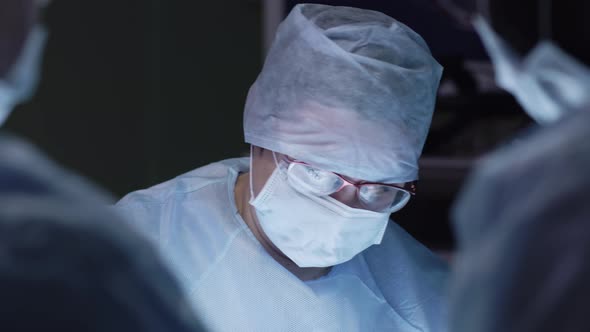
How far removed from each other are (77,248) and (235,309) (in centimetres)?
93

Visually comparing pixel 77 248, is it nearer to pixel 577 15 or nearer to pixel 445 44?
pixel 577 15

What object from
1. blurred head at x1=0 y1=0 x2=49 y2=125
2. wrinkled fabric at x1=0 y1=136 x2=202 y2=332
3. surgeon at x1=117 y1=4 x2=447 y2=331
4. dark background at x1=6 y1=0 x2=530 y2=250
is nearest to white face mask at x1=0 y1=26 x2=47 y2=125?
blurred head at x1=0 y1=0 x2=49 y2=125

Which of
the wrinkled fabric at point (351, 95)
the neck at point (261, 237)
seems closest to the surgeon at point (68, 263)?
the wrinkled fabric at point (351, 95)

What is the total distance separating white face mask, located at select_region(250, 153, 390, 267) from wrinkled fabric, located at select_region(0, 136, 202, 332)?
852 millimetres

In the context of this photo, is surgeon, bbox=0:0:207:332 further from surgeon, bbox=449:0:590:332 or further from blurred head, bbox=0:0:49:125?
surgeon, bbox=449:0:590:332

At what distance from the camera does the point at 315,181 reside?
4.76 feet

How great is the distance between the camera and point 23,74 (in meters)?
0.73

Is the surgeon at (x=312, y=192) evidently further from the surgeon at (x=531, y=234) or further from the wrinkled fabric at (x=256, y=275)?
the surgeon at (x=531, y=234)

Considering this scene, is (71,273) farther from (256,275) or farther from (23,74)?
(256,275)

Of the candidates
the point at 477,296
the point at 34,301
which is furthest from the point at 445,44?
the point at 34,301

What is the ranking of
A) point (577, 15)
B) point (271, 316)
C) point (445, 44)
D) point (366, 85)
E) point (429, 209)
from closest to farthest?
point (577, 15) < point (366, 85) < point (271, 316) < point (445, 44) < point (429, 209)

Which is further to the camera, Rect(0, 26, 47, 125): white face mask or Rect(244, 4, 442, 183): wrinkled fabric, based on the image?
Rect(244, 4, 442, 183): wrinkled fabric

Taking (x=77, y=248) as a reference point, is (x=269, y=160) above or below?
below

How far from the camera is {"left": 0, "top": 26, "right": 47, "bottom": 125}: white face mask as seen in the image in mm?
715
